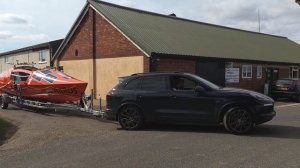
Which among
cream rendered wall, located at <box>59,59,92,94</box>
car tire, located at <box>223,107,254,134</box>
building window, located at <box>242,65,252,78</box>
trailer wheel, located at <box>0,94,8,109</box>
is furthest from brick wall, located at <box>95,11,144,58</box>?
car tire, located at <box>223,107,254,134</box>

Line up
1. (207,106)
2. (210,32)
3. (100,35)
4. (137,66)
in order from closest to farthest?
(207,106), (137,66), (100,35), (210,32)

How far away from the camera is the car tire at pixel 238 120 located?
10.8 metres

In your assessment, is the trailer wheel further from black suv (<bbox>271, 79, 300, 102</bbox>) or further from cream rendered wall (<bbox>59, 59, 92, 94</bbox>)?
black suv (<bbox>271, 79, 300, 102</bbox>)

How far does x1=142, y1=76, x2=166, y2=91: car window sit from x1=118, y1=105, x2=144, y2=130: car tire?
686mm

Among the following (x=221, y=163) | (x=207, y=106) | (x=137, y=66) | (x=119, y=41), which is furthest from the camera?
(x=119, y=41)

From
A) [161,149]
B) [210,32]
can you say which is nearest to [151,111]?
[161,149]

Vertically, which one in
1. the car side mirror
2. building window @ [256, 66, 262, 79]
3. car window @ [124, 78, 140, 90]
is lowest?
the car side mirror

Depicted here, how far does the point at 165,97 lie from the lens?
11664mm

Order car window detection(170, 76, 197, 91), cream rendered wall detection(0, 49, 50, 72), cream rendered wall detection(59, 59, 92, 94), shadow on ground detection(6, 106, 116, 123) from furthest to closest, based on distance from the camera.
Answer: cream rendered wall detection(0, 49, 50, 72) < cream rendered wall detection(59, 59, 92, 94) < shadow on ground detection(6, 106, 116, 123) < car window detection(170, 76, 197, 91)

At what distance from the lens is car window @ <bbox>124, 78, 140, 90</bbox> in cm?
1223

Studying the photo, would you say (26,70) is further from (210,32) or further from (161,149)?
(210,32)

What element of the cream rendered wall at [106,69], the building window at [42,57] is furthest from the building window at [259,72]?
the building window at [42,57]

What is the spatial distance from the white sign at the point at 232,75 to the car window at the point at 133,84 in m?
15.5

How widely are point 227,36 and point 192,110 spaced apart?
22975mm
